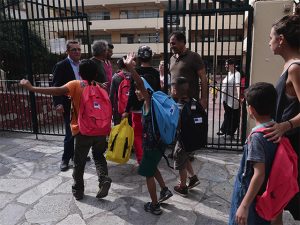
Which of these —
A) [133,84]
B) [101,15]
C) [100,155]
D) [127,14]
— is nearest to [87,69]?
[133,84]

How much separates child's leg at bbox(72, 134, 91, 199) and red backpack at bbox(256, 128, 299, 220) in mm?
2137

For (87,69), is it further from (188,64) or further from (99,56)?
(188,64)

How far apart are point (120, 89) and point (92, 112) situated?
3.90ft

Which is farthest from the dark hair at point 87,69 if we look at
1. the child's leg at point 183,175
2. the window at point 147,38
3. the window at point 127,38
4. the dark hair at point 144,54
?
the window at point 127,38

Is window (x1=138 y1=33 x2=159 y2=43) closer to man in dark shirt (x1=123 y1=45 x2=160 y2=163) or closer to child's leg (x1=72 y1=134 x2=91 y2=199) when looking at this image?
man in dark shirt (x1=123 y1=45 x2=160 y2=163)

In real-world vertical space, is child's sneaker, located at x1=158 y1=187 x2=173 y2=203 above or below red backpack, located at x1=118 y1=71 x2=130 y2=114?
below

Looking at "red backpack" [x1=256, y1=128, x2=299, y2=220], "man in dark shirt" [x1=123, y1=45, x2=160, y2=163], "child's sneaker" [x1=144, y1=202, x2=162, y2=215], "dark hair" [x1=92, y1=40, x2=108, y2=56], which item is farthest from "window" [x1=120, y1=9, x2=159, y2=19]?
"red backpack" [x1=256, y1=128, x2=299, y2=220]

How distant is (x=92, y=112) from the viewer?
3371 millimetres

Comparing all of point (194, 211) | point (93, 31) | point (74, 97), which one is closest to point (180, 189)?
point (194, 211)

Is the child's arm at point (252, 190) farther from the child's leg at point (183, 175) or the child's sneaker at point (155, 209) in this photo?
the child's leg at point (183, 175)

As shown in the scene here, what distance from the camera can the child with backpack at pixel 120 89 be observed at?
445 cm

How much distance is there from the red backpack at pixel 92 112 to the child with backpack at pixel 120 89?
3.24ft

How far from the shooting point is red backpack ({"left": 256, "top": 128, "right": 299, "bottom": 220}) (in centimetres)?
190

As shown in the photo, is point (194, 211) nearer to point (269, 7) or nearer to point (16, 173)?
point (16, 173)
